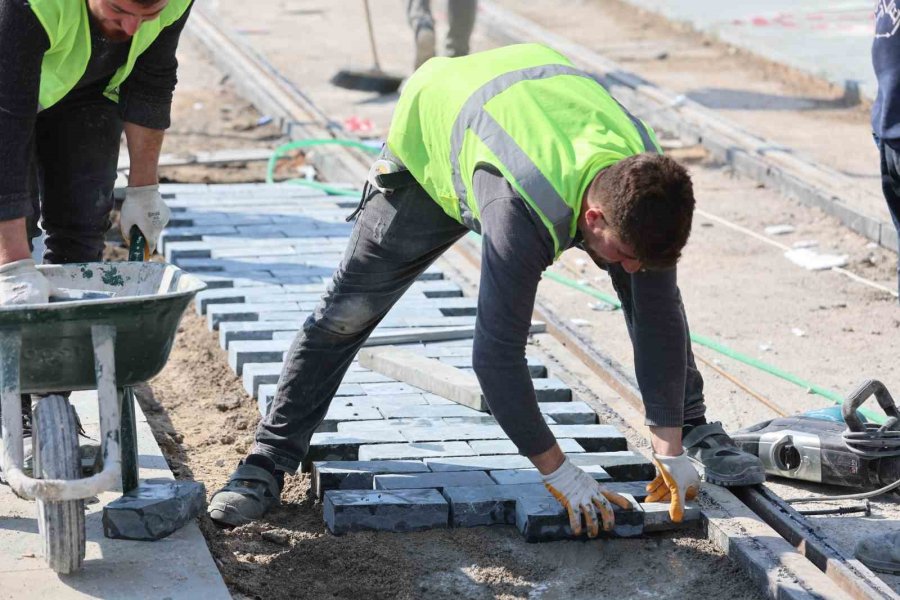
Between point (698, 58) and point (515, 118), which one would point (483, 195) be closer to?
point (515, 118)

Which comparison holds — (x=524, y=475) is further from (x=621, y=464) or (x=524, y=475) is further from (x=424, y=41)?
(x=424, y=41)

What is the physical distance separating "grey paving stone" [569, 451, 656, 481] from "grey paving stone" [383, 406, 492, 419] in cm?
57

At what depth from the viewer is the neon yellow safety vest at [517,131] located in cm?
352

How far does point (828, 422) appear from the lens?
4824 millimetres

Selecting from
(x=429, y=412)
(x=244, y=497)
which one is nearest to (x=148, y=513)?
(x=244, y=497)

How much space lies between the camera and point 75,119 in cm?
441

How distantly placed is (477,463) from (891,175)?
66.0 inches

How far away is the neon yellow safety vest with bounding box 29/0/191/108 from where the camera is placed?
12.4ft

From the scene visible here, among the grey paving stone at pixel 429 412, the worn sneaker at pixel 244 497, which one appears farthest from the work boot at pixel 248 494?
the grey paving stone at pixel 429 412


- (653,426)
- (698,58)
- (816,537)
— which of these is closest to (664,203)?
(653,426)

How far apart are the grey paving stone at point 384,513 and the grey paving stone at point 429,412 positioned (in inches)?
30.5

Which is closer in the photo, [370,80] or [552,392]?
[552,392]

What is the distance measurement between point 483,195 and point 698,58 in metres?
10.8

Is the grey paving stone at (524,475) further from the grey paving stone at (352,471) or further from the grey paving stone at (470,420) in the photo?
the grey paving stone at (470,420)
